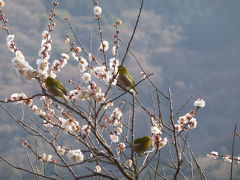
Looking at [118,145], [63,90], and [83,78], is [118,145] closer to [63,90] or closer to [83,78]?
[83,78]

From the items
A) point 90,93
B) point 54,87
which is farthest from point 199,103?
point 54,87


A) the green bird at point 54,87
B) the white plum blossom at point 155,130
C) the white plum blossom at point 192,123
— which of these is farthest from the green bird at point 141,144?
the white plum blossom at point 192,123

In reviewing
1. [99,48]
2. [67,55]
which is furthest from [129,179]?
[67,55]

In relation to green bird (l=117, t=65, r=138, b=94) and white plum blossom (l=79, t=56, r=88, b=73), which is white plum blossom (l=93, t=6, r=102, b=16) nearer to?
white plum blossom (l=79, t=56, r=88, b=73)

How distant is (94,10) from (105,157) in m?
3.16

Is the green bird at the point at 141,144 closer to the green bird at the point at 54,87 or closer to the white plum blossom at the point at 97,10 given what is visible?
the green bird at the point at 54,87

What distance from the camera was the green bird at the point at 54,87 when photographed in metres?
4.34

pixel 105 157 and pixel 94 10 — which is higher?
pixel 94 10

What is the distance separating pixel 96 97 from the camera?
4.93 m

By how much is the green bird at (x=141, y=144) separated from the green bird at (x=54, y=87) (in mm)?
1175

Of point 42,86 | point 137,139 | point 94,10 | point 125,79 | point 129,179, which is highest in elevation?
point 94,10

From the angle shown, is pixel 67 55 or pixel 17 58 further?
pixel 67 55

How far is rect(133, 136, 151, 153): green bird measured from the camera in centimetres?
433

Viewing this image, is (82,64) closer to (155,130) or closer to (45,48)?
(45,48)
